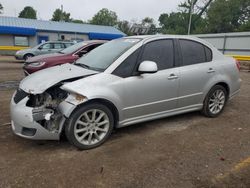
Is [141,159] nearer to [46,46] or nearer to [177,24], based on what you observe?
[46,46]

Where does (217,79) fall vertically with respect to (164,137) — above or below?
above

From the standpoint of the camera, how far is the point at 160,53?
4.03m

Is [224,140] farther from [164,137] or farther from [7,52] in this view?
[7,52]

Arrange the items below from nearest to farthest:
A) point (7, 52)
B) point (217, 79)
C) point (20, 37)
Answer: point (217, 79), point (7, 52), point (20, 37)

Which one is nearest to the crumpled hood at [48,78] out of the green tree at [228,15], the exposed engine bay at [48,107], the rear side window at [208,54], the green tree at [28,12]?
the exposed engine bay at [48,107]

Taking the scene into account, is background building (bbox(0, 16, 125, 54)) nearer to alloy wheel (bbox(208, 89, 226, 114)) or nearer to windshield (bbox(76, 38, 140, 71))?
windshield (bbox(76, 38, 140, 71))

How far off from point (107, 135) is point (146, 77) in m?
1.11

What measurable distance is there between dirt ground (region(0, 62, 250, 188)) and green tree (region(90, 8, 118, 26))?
75660mm

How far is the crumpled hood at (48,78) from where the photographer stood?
3.26 metres

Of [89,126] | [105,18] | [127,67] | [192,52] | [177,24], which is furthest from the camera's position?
[105,18]

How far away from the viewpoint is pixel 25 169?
286 centimetres

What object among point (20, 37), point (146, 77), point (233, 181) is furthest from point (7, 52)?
point (233, 181)

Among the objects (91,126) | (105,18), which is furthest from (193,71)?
(105,18)

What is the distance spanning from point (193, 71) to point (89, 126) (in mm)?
2172
